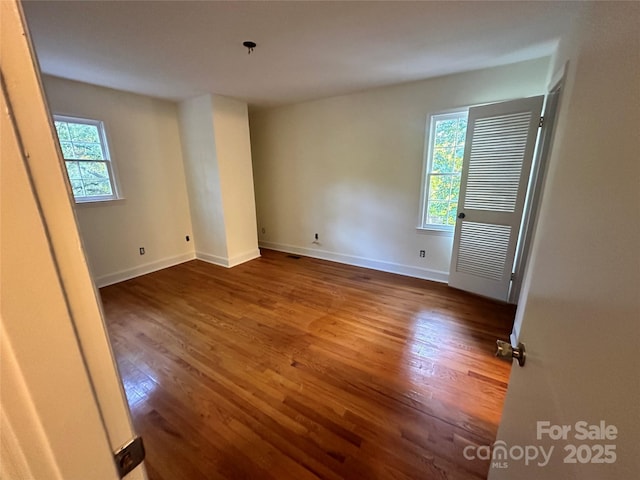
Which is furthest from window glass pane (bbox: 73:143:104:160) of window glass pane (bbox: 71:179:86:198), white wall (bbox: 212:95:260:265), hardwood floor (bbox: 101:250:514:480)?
hardwood floor (bbox: 101:250:514:480)

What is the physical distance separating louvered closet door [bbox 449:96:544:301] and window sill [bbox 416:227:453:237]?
0.21 meters

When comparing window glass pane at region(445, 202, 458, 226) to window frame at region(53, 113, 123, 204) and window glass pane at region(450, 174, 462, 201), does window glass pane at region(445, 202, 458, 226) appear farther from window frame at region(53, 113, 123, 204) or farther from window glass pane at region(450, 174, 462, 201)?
window frame at region(53, 113, 123, 204)

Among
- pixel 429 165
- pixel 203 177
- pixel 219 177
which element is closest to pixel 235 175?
pixel 219 177

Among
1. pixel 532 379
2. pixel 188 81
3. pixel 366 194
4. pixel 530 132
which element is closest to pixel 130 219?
pixel 188 81

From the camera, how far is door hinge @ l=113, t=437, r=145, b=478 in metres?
0.48

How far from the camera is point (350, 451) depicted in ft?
4.57

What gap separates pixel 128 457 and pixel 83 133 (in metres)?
3.98

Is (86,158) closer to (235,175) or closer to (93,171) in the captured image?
(93,171)

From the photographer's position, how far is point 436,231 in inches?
132

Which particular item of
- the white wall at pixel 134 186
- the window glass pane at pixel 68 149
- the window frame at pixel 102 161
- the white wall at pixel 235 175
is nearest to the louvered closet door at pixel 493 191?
the white wall at pixel 235 175

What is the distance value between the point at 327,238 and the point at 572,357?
12.6ft

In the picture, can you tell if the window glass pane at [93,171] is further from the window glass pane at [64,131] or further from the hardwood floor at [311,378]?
the hardwood floor at [311,378]

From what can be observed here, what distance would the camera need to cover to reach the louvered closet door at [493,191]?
2477mm

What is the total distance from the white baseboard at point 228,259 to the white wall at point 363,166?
0.67m
